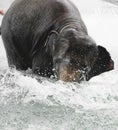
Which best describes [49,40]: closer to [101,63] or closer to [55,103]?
[101,63]

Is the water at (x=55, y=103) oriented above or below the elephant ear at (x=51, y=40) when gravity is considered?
below

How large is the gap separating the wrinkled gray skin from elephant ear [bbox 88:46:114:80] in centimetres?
8

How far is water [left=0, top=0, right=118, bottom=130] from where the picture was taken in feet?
16.6

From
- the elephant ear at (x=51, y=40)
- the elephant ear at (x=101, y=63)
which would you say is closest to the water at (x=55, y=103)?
the elephant ear at (x=101, y=63)

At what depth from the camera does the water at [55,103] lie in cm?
507

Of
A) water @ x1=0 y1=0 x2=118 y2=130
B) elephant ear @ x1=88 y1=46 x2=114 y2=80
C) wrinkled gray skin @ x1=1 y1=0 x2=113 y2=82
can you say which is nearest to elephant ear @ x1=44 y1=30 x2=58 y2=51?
wrinkled gray skin @ x1=1 y1=0 x2=113 y2=82

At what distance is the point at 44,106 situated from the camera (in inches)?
225

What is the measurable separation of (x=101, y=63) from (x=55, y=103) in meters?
0.98

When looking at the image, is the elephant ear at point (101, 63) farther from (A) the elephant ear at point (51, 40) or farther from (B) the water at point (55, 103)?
(A) the elephant ear at point (51, 40)

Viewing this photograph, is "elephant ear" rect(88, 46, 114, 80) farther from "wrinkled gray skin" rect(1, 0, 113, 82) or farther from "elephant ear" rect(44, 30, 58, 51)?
"elephant ear" rect(44, 30, 58, 51)

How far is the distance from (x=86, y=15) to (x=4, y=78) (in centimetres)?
691

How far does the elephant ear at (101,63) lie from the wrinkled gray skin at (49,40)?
0.25 ft

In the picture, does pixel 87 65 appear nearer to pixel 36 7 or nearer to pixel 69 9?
pixel 69 9

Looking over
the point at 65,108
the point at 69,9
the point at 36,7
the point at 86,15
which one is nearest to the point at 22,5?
the point at 36,7
